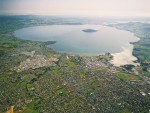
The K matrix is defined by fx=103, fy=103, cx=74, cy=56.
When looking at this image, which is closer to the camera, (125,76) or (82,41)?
(125,76)

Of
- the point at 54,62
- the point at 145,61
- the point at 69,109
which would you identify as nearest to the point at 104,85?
the point at 69,109

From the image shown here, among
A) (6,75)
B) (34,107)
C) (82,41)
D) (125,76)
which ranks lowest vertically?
(34,107)

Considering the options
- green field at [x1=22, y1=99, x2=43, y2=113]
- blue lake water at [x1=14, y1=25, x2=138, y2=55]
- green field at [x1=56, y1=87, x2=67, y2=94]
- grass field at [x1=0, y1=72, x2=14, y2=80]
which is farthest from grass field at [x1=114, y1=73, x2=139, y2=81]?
grass field at [x1=0, y1=72, x2=14, y2=80]

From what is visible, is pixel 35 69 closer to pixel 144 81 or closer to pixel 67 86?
pixel 67 86

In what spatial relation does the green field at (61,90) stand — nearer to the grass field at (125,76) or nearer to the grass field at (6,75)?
the grass field at (6,75)

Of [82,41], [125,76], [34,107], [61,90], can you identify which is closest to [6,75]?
[34,107]

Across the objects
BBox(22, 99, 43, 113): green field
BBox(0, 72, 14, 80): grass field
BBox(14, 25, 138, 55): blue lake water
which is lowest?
BBox(22, 99, 43, 113): green field

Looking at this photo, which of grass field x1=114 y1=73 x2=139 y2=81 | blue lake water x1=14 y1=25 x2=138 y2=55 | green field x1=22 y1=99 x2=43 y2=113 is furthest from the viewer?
blue lake water x1=14 y1=25 x2=138 y2=55

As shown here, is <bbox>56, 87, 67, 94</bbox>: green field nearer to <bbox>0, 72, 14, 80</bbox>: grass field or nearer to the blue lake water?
<bbox>0, 72, 14, 80</bbox>: grass field

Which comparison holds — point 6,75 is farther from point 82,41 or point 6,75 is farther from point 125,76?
point 82,41

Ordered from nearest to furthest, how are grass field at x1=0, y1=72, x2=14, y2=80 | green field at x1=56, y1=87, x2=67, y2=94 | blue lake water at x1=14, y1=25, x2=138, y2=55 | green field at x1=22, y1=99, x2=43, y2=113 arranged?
green field at x1=22, y1=99, x2=43, y2=113
green field at x1=56, y1=87, x2=67, y2=94
grass field at x1=0, y1=72, x2=14, y2=80
blue lake water at x1=14, y1=25, x2=138, y2=55

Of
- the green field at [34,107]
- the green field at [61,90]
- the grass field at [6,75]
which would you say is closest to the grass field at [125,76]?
the green field at [61,90]
